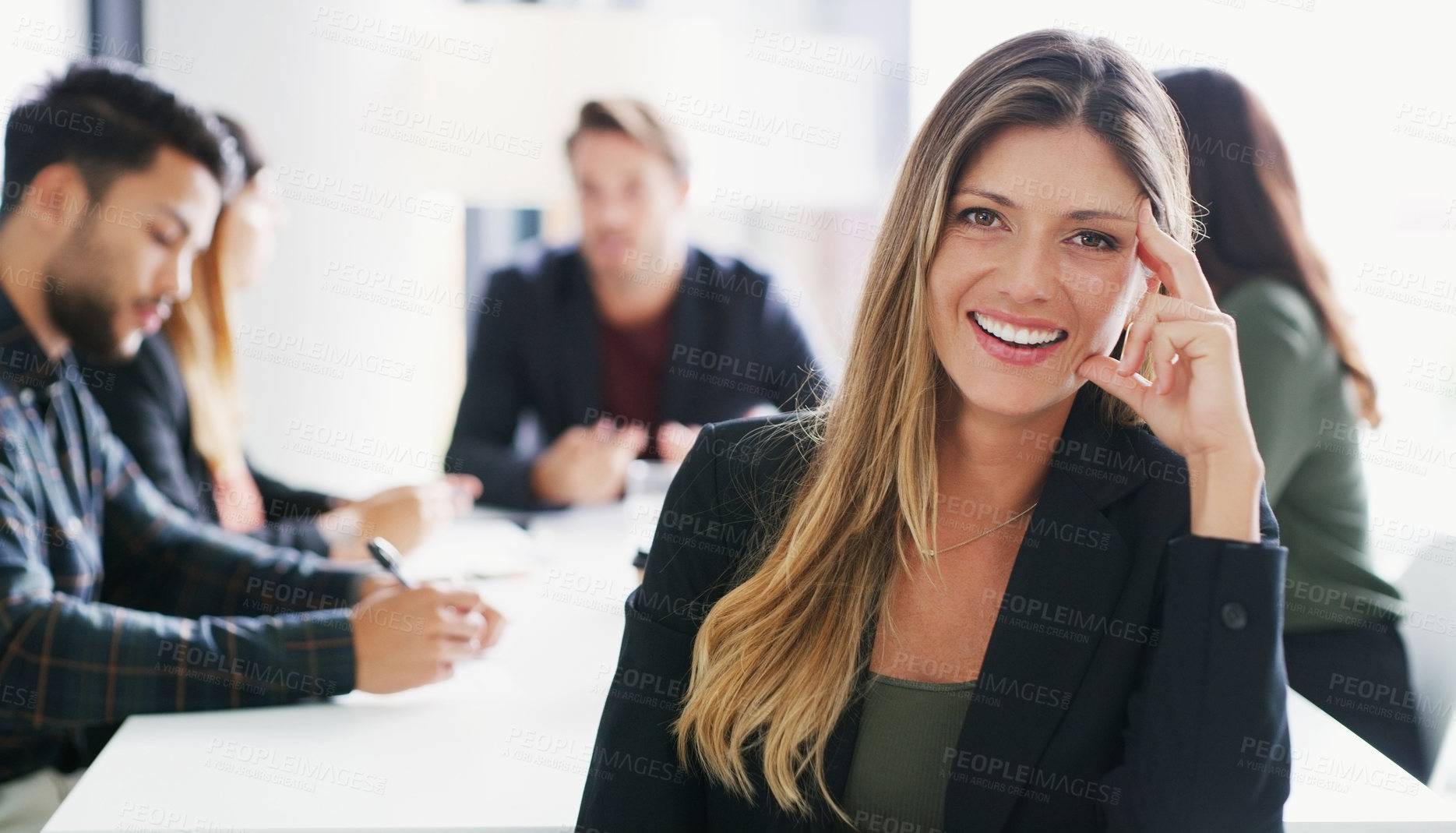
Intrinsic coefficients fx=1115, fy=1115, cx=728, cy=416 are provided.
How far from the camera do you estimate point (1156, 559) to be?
3.92 feet

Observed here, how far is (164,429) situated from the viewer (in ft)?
7.46

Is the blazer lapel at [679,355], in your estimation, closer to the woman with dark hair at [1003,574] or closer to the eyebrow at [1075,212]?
the woman with dark hair at [1003,574]

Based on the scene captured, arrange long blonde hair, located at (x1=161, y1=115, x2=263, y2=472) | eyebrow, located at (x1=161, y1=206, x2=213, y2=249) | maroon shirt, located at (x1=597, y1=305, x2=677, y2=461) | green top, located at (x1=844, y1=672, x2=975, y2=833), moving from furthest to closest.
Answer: maroon shirt, located at (x1=597, y1=305, x2=677, y2=461) < long blonde hair, located at (x1=161, y1=115, x2=263, y2=472) < eyebrow, located at (x1=161, y1=206, x2=213, y2=249) < green top, located at (x1=844, y1=672, x2=975, y2=833)

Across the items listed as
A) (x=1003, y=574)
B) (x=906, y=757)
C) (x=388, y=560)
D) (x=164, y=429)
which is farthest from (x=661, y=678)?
(x=164, y=429)

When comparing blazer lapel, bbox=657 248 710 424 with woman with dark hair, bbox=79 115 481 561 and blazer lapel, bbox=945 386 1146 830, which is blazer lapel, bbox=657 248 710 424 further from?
blazer lapel, bbox=945 386 1146 830

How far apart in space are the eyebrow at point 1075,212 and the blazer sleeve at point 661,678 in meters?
0.40

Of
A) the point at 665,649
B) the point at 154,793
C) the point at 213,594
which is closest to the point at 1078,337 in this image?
the point at 665,649

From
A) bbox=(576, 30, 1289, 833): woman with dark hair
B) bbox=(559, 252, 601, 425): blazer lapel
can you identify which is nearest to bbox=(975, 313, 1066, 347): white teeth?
bbox=(576, 30, 1289, 833): woman with dark hair

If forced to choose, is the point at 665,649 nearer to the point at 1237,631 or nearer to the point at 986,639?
the point at 986,639

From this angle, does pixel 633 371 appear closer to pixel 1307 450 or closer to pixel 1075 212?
pixel 1307 450

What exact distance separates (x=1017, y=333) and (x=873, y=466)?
0.21m

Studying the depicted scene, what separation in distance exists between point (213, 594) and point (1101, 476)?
4.54 feet

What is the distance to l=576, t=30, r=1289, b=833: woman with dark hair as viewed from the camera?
110 cm

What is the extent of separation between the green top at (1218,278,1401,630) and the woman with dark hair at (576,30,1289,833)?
63 cm
